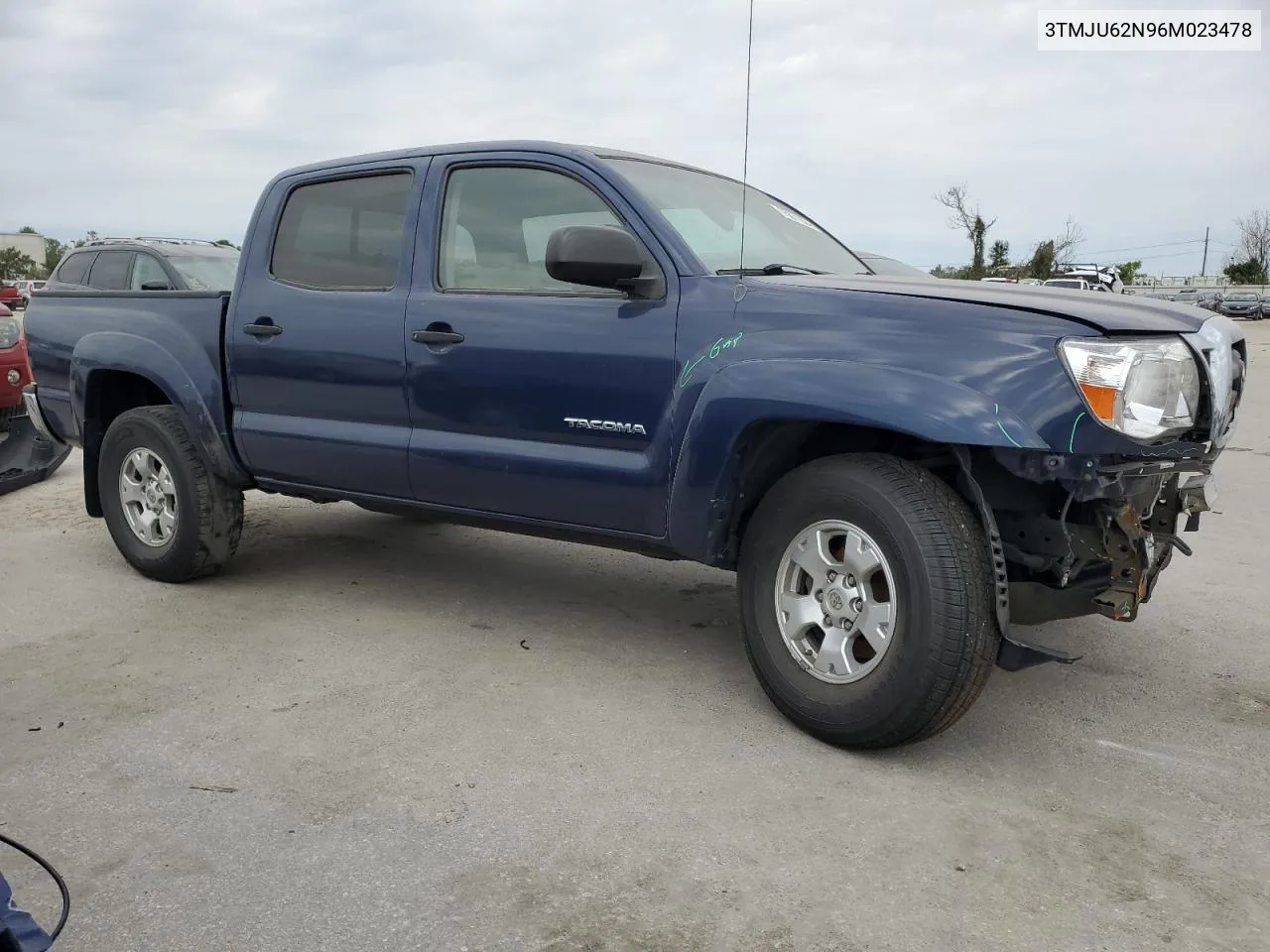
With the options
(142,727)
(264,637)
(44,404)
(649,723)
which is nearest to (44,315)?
(44,404)

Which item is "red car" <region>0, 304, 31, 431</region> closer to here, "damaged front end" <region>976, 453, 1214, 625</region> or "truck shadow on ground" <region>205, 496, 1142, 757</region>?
"truck shadow on ground" <region>205, 496, 1142, 757</region>

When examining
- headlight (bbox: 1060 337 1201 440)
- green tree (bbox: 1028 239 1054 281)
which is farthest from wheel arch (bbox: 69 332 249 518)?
green tree (bbox: 1028 239 1054 281)

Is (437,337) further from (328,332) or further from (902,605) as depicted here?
(902,605)

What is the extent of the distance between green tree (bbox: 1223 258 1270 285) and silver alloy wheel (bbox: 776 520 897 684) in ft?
234

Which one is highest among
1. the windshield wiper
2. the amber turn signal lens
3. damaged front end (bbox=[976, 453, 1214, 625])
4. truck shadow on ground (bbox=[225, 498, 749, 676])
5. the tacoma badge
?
the windshield wiper

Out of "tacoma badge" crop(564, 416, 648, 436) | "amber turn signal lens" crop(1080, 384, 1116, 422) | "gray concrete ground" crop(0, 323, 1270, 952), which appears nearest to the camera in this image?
"gray concrete ground" crop(0, 323, 1270, 952)

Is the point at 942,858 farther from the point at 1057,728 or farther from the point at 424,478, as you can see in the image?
the point at 424,478

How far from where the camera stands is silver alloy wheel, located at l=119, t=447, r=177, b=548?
5152 millimetres

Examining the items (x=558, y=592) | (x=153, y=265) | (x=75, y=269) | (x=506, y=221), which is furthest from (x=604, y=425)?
(x=75, y=269)

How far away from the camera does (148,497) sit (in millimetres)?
5238

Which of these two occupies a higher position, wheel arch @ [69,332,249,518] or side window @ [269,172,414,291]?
side window @ [269,172,414,291]

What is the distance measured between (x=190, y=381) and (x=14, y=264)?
79.0 metres

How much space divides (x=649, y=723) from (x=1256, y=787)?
5.80 ft

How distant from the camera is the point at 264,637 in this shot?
4402mm
